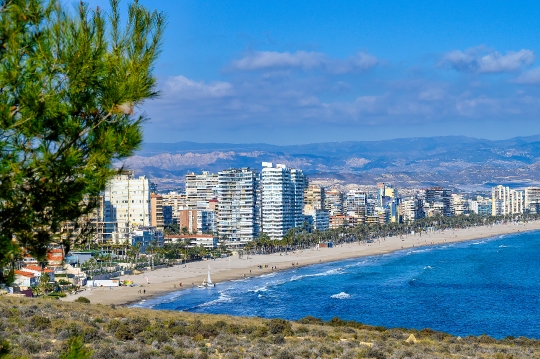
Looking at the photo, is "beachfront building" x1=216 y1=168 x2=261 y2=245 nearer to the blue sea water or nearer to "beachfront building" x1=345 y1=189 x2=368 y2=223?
the blue sea water

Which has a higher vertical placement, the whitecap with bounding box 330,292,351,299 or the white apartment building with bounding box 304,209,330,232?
the white apartment building with bounding box 304,209,330,232

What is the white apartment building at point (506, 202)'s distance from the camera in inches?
7313

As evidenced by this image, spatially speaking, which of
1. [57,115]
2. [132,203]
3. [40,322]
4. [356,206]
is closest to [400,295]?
[40,322]

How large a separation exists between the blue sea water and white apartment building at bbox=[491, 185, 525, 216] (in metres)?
96.6

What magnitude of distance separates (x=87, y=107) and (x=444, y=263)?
8348 centimetres

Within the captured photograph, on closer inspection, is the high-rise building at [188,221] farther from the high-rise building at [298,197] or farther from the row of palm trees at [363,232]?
the high-rise building at [298,197]

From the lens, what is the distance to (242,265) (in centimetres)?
8469

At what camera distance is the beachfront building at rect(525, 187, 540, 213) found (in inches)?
7347

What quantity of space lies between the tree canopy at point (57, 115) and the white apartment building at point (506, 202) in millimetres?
186858

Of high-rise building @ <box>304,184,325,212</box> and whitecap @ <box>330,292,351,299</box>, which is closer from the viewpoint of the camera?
whitecap @ <box>330,292,351,299</box>

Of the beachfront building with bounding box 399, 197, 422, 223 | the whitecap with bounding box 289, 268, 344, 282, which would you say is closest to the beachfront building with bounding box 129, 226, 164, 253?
the whitecap with bounding box 289, 268, 344, 282

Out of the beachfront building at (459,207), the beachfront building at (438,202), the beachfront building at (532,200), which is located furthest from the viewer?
the beachfront building at (532,200)

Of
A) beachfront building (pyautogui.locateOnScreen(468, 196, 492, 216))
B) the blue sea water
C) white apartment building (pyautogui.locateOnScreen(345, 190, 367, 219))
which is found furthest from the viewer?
beachfront building (pyautogui.locateOnScreen(468, 196, 492, 216))

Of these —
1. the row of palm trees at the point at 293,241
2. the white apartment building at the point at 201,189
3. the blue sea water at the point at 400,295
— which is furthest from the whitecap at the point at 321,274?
the white apartment building at the point at 201,189
